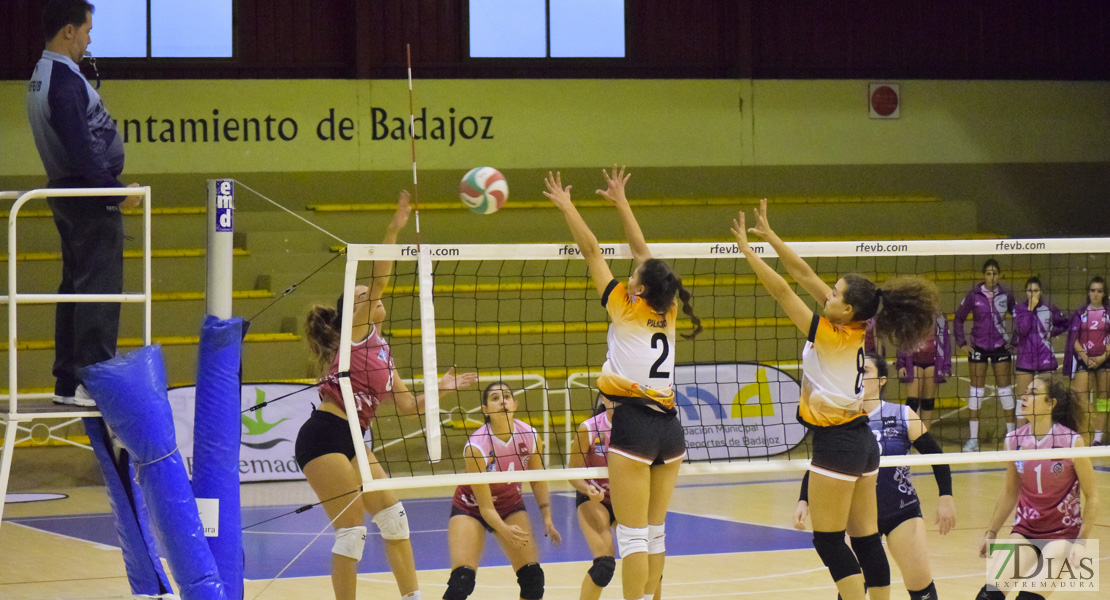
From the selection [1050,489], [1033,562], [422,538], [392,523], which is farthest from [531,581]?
[422,538]

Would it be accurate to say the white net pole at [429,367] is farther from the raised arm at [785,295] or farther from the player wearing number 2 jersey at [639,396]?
the raised arm at [785,295]

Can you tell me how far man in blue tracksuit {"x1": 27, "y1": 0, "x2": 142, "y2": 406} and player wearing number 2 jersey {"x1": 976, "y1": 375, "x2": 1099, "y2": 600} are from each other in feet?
13.4

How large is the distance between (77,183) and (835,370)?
3.19 m

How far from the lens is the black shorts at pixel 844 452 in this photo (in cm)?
486

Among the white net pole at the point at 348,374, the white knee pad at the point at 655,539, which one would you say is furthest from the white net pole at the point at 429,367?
the white knee pad at the point at 655,539

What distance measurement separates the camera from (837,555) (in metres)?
4.88

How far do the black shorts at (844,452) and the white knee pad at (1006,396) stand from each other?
765cm

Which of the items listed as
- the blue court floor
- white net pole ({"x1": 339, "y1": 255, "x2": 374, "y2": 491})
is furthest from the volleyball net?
white net pole ({"x1": 339, "y1": 255, "x2": 374, "y2": 491})

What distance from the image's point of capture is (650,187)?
14852 mm

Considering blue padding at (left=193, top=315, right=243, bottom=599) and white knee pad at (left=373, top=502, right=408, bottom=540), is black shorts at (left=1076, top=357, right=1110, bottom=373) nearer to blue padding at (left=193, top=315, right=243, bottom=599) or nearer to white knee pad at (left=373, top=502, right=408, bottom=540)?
white knee pad at (left=373, top=502, right=408, bottom=540)

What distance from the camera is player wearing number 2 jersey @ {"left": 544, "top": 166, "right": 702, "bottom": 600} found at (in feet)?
15.9

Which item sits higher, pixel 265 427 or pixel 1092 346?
pixel 1092 346

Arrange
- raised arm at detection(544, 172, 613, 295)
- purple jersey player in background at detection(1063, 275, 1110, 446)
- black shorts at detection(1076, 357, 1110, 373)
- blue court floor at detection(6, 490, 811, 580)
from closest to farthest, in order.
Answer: raised arm at detection(544, 172, 613, 295) → blue court floor at detection(6, 490, 811, 580) → black shorts at detection(1076, 357, 1110, 373) → purple jersey player in background at detection(1063, 275, 1110, 446)

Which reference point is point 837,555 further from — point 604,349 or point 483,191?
point 604,349
